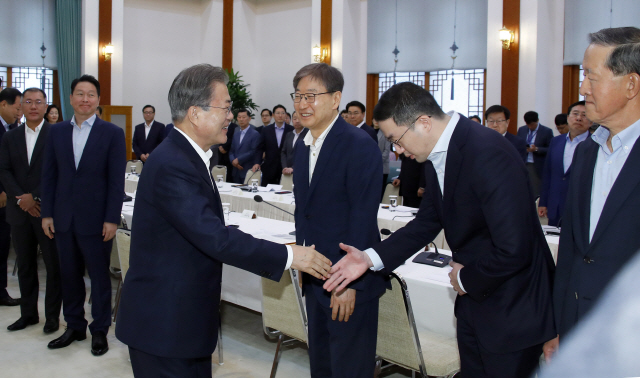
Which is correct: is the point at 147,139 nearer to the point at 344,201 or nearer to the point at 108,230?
the point at 108,230

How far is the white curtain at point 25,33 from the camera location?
11508 millimetres

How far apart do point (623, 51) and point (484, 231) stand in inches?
25.6

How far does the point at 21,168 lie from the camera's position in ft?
13.7

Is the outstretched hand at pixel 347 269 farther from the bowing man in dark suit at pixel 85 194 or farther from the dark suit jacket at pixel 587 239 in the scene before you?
the bowing man in dark suit at pixel 85 194

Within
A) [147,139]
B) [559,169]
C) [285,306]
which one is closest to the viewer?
[285,306]

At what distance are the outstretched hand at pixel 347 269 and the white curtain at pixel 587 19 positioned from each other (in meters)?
7.78

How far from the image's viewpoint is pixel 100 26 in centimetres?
1171

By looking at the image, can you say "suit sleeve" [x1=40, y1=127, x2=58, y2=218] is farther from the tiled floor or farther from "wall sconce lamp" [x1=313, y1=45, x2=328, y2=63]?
"wall sconce lamp" [x1=313, y1=45, x2=328, y2=63]

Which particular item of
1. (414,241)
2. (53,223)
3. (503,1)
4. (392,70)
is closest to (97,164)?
(53,223)

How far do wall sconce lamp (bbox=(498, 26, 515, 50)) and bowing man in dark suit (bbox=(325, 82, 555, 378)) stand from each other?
7.97m

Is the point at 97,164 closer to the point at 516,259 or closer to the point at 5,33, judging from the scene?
the point at 516,259

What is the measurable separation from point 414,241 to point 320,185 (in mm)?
434

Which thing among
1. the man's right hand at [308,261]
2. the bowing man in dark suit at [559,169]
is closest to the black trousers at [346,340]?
the man's right hand at [308,261]

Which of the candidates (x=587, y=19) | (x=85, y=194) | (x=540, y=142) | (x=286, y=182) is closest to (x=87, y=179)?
(x=85, y=194)
